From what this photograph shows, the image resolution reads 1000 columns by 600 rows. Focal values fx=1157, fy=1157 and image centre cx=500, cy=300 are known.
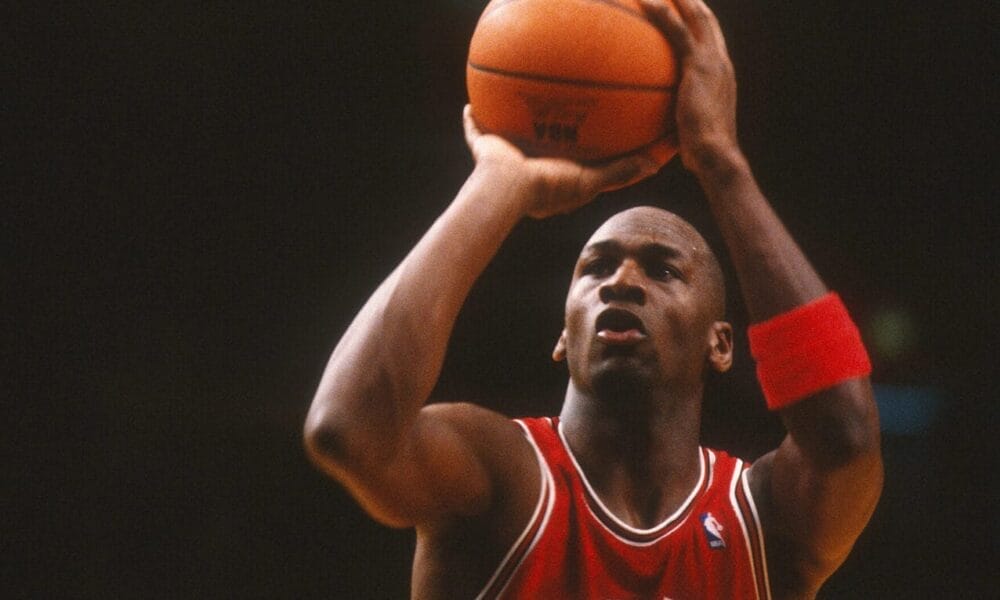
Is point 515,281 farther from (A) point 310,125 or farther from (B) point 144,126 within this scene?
(B) point 144,126

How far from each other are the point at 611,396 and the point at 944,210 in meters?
2.65

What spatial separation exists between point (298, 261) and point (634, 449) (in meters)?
2.42

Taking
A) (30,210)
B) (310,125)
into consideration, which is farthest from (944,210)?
(30,210)

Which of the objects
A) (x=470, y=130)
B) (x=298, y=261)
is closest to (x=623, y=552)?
(x=470, y=130)

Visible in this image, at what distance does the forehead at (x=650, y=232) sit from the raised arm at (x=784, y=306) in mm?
384

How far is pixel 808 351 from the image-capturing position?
1837 millimetres

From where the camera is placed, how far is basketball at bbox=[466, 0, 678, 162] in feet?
6.23

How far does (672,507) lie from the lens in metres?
2.16

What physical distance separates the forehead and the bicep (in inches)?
18.5

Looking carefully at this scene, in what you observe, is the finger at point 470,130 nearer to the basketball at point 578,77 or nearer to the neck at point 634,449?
the basketball at point 578,77

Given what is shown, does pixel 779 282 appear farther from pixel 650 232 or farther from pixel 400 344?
pixel 400 344

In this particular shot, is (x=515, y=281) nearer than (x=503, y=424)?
No

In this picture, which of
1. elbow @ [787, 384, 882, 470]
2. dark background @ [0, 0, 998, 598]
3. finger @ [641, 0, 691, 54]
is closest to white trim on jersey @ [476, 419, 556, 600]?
elbow @ [787, 384, 882, 470]

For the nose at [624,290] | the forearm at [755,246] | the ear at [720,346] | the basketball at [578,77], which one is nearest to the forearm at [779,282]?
the forearm at [755,246]
